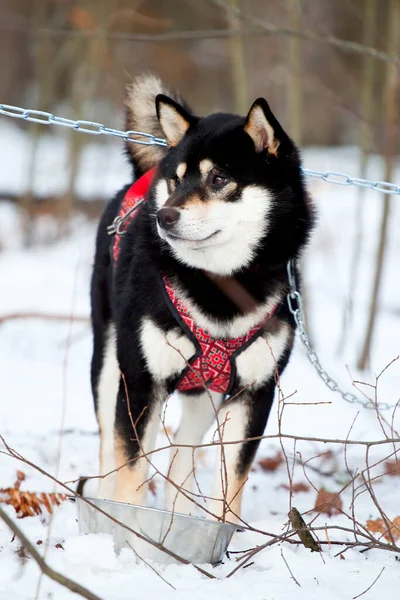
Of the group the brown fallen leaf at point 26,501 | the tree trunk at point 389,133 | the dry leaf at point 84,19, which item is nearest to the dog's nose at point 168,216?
the brown fallen leaf at point 26,501

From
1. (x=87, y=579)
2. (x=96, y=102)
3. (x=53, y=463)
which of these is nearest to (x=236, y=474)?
(x=87, y=579)

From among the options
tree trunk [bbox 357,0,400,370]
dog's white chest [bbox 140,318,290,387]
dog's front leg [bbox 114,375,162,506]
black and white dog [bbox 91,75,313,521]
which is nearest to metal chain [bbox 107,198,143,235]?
black and white dog [bbox 91,75,313,521]

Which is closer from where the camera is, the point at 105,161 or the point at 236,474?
the point at 236,474

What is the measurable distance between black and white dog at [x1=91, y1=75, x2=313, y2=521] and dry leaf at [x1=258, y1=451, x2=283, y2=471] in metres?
1.11

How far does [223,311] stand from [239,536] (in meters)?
0.82

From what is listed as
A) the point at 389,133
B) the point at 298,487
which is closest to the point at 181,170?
the point at 298,487

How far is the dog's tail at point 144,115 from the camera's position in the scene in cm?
345

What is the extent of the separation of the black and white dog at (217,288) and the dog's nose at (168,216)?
68mm

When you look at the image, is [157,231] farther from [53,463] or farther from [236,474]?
[53,463]

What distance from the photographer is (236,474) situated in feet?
9.43

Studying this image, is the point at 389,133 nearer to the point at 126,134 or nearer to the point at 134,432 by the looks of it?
the point at 126,134

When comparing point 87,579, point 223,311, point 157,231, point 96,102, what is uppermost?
point 96,102

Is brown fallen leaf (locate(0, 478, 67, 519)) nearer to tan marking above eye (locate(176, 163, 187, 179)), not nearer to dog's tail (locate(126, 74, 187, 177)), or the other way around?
tan marking above eye (locate(176, 163, 187, 179))

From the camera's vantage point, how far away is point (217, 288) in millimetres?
2906
